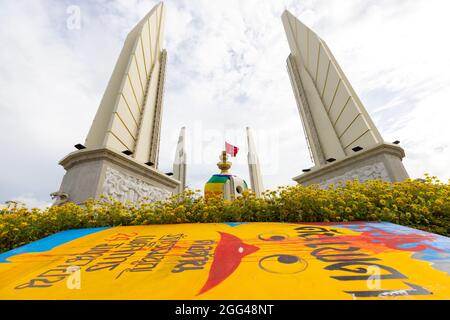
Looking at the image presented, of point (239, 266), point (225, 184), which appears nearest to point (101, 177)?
point (239, 266)

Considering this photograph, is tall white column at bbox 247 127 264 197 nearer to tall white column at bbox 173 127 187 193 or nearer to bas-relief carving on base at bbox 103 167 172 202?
tall white column at bbox 173 127 187 193

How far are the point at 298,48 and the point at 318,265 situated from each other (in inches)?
587

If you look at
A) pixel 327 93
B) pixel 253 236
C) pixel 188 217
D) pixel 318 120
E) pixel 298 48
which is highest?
pixel 298 48

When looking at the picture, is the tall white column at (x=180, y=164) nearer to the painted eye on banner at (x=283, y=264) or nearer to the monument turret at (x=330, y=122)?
the monument turret at (x=330, y=122)

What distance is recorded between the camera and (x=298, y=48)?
13484 mm

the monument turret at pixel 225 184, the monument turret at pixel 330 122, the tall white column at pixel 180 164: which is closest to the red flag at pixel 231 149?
the monument turret at pixel 225 184

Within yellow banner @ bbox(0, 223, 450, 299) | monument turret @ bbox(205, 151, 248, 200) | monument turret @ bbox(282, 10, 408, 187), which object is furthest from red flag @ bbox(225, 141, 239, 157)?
A: yellow banner @ bbox(0, 223, 450, 299)

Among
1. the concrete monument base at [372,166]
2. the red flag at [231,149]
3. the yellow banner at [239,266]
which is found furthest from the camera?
the red flag at [231,149]

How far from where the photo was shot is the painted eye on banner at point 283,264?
179 centimetres

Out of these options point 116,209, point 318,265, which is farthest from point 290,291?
point 116,209

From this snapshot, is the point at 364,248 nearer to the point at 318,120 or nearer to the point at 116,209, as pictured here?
the point at 116,209

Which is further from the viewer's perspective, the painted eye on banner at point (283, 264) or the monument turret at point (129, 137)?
the monument turret at point (129, 137)

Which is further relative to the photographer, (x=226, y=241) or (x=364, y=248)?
(x=226, y=241)

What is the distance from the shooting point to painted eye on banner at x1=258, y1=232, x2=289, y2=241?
8.84 ft
